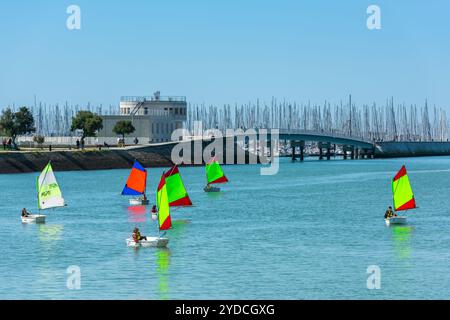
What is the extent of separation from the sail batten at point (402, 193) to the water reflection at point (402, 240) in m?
4.59

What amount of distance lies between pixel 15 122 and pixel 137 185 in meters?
91.8

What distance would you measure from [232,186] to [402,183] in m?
58.7

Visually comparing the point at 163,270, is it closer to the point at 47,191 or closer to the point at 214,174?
the point at 47,191

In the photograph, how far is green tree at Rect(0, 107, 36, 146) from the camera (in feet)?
631

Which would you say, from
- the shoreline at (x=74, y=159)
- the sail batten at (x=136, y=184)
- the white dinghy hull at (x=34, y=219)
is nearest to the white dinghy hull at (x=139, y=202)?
the sail batten at (x=136, y=184)

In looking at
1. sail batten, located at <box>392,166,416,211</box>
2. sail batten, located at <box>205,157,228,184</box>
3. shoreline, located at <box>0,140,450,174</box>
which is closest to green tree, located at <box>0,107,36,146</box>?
shoreline, located at <box>0,140,450,174</box>

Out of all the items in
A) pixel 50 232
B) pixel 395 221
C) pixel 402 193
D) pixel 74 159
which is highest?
pixel 74 159

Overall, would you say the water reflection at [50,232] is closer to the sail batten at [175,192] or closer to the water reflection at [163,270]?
the sail batten at [175,192]

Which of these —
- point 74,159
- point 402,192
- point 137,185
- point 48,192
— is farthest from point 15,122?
point 402,192

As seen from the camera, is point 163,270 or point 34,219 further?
point 34,219

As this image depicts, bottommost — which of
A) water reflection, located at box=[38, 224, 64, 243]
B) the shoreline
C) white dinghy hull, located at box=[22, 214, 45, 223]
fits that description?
water reflection, located at box=[38, 224, 64, 243]

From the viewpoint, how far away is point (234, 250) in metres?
69.6

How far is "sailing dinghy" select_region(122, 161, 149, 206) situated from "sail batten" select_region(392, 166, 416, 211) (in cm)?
2878

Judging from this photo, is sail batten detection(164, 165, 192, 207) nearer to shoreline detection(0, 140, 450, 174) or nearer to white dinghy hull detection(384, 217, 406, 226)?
white dinghy hull detection(384, 217, 406, 226)
